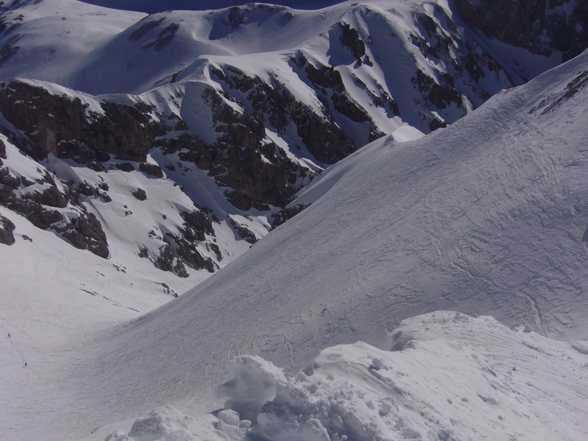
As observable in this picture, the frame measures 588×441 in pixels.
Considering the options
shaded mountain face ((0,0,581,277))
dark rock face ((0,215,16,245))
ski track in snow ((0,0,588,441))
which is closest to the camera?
ski track in snow ((0,0,588,441))

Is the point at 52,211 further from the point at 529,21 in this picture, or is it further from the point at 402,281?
the point at 529,21

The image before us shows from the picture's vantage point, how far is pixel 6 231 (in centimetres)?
3609

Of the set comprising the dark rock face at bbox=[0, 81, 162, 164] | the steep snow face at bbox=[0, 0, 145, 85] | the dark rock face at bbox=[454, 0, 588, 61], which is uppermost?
the steep snow face at bbox=[0, 0, 145, 85]

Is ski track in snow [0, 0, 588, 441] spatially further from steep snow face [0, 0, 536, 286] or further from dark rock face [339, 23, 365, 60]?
dark rock face [339, 23, 365, 60]

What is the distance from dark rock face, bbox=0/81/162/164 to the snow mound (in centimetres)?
5420

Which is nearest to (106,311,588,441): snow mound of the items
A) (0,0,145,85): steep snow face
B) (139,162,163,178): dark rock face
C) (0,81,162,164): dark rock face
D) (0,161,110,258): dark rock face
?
(0,161,110,258): dark rock face

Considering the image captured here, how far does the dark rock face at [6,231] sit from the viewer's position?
116ft

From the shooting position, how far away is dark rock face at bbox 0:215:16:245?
3531 cm

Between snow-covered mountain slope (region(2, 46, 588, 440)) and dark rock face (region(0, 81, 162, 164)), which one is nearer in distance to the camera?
snow-covered mountain slope (region(2, 46, 588, 440))

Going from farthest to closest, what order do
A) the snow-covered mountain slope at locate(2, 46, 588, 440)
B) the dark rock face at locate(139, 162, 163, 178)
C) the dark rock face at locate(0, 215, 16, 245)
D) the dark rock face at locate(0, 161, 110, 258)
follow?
1. the dark rock face at locate(139, 162, 163, 178)
2. the dark rock face at locate(0, 161, 110, 258)
3. the dark rock face at locate(0, 215, 16, 245)
4. the snow-covered mountain slope at locate(2, 46, 588, 440)

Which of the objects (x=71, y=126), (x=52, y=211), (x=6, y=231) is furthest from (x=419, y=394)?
(x=71, y=126)

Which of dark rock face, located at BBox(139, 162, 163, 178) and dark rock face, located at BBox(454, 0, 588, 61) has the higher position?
dark rock face, located at BBox(139, 162, 163, 178)

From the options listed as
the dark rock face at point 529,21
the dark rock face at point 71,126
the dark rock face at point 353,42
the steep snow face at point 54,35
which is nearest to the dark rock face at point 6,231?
the dark rock face at point 71,126

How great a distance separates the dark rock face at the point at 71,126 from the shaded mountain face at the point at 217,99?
0.15 metres
